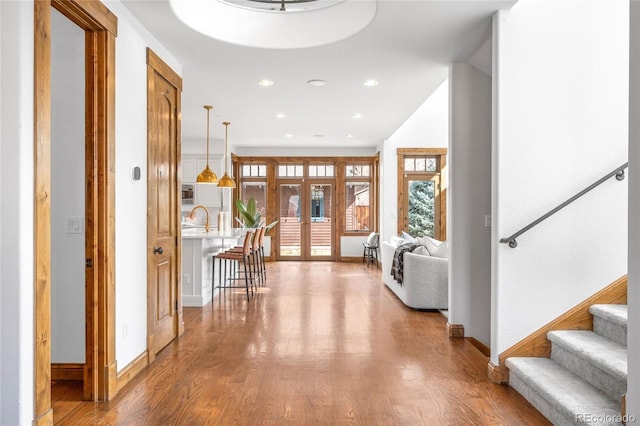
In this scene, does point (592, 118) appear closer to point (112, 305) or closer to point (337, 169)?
point (112, 305)

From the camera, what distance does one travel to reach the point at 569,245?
3.11 metres

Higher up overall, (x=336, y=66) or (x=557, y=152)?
(x=336, y=66)

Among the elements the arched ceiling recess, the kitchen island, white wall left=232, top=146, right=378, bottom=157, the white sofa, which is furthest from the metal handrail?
white wall left=232, top=146, right=378, bottom=157

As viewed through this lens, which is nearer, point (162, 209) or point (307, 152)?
point (162, 209)

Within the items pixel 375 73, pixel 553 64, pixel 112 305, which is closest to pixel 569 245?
pixel 553 64

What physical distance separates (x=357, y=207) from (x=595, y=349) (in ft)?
26.0

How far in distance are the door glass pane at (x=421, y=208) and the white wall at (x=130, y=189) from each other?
6.74m

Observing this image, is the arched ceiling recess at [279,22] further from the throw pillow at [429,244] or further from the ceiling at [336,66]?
the throw pillow at [429,244]

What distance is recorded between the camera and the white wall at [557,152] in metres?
3.11

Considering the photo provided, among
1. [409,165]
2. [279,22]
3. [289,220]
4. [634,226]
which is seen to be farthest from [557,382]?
[289,220]

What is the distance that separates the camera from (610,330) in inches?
112

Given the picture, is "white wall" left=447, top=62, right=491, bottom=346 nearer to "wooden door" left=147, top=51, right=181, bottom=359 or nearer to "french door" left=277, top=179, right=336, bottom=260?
"wooden door" left=147, top=51, right=181, bottom=359

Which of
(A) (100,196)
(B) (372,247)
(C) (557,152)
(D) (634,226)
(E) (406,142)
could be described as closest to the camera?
(D) (634,226)

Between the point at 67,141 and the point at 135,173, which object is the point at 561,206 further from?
the point at 67,141
